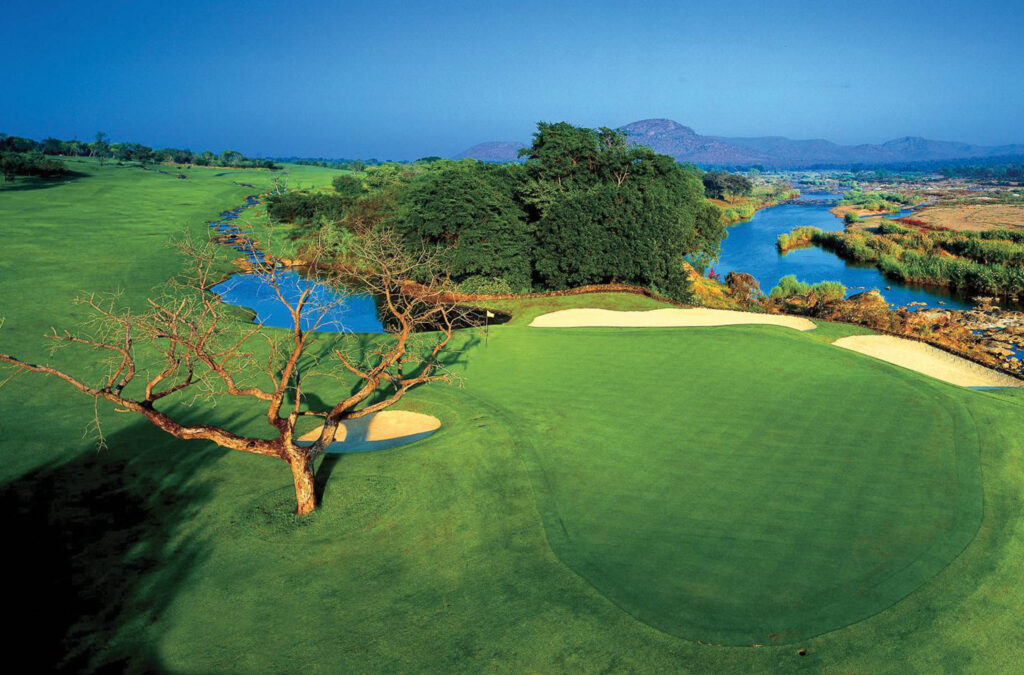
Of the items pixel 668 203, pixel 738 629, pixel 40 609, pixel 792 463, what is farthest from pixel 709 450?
pixel 668 203

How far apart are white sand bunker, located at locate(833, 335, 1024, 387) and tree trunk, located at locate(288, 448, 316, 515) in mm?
20589

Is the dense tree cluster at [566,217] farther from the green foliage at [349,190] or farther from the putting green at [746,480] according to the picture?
the putting green at [746,480]

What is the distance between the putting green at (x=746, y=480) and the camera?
9.19 metres

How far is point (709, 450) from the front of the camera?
1390 cm

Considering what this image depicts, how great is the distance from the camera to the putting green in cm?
919

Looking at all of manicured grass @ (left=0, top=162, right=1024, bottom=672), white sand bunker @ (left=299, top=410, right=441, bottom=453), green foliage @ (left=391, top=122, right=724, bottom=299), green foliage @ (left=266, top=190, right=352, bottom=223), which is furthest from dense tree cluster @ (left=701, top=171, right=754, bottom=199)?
white sand bunker @ (left=299, top=410, right=441, bottom=453)

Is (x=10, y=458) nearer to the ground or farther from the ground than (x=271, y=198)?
nearer to the ground

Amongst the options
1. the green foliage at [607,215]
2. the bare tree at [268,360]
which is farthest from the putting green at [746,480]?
the green foliage at [607,215]

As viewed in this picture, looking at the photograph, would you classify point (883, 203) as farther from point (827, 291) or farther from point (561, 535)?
point (561, 535)

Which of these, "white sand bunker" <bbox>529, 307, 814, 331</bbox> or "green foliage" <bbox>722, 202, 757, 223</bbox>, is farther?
"green foliage" <bbox>722, 202, 757, 223</bbox>

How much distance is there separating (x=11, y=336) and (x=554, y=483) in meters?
21.2

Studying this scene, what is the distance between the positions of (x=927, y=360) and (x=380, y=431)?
20.4m

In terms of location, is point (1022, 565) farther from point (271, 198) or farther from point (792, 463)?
point (271, 198)

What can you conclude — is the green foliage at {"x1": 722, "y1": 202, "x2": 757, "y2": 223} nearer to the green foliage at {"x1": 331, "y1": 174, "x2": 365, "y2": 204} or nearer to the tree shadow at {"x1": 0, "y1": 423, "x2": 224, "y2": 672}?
the green foliage at {"x1": 331, "y1": 174, "x2": 365, "y2": 204}
